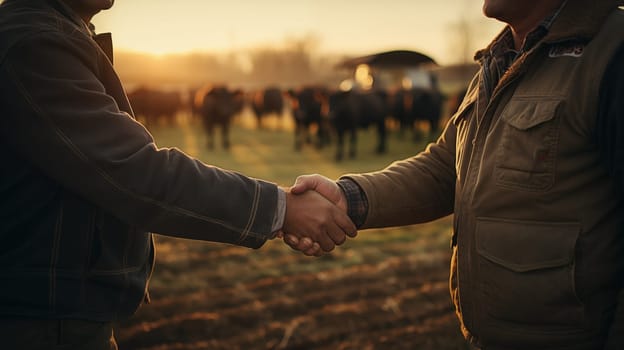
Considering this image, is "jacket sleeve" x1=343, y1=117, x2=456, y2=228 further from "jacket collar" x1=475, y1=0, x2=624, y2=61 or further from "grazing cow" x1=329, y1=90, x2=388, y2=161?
"grazing cow" x1=329, y1=90, x2=388, y2=161

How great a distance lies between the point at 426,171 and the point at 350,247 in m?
4.22

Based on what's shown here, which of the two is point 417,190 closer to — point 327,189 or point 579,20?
point 327,189

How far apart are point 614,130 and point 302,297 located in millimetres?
3858

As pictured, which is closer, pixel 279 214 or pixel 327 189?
pixel 279 214

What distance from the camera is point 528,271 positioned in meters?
Answer: 1.83

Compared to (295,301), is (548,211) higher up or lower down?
higher up

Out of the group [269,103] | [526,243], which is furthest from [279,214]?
[269,103]

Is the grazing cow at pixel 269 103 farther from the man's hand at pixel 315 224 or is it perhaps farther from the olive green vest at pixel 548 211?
the olive green vest at pixel 548 211

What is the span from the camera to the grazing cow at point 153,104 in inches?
1038

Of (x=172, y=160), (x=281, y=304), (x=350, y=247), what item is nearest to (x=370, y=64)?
(x=350, y=247)

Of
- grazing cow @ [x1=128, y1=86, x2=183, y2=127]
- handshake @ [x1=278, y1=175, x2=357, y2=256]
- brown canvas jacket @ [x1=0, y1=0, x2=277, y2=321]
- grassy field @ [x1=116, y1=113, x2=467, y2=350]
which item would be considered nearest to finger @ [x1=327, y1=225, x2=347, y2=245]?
handshake @ [x1=278, y1=175, x2=357, y2=256]

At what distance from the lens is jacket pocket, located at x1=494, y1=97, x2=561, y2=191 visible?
179 centimetres

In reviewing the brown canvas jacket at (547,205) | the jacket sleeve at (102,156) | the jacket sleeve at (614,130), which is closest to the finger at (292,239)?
the jacket sleeve at (102,156)

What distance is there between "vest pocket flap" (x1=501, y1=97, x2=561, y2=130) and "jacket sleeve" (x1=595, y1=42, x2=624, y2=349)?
0.50 ft
